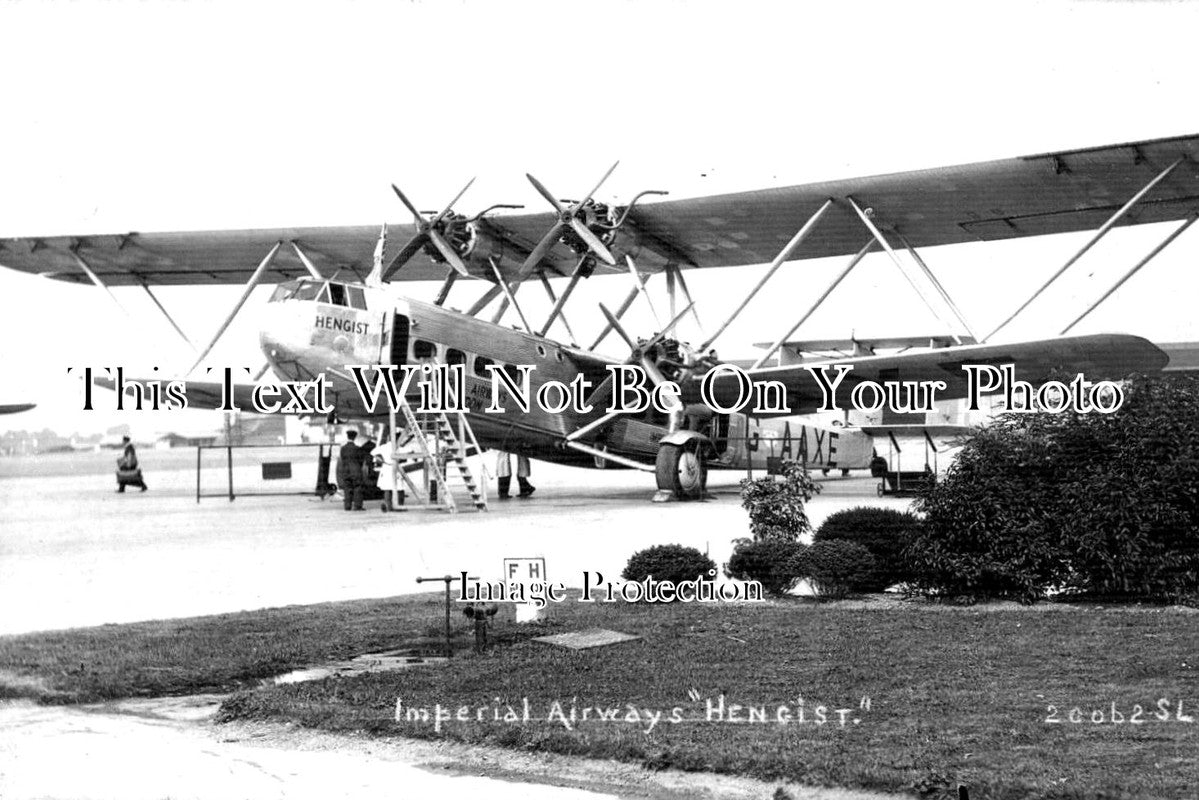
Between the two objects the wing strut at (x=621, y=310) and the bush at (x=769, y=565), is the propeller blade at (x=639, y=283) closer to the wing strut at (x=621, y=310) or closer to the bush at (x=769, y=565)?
the wing strut at (x=621, y=310)

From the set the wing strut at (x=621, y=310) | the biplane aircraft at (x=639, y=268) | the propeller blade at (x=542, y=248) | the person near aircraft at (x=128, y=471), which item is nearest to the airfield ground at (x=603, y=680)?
the biplane aircraft at (x=639, y=268)

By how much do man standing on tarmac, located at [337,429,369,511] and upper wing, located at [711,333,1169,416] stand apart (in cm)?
A: 701

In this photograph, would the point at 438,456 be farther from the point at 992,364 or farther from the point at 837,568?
the point at 992,364

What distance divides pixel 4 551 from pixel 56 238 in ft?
27.4

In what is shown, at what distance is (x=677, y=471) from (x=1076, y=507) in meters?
11.0

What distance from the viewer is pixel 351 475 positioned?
21.1 m

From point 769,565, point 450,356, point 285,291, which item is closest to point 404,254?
point 450,356

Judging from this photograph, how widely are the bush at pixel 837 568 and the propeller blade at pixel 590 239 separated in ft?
32.7

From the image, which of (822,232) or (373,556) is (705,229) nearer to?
(822,232)

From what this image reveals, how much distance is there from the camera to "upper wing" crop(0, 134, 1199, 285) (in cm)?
1564

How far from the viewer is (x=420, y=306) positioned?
20391 millimetres

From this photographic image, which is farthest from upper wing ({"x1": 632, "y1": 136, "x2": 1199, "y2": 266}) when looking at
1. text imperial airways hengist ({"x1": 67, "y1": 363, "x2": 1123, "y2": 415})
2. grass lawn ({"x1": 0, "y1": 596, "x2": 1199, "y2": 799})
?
grass lawn ({"x1": 0, "y1": 596, "x2": 1199, "y2": 799})

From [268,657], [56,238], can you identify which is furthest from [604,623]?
[56,238]

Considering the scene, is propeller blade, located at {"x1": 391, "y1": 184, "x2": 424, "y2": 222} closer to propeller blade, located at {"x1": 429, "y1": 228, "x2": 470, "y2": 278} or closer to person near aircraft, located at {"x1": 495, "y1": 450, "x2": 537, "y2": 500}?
propeller blade, located at {"x1": 429, "y1": 228, "x2": 470, "y2": 278}
